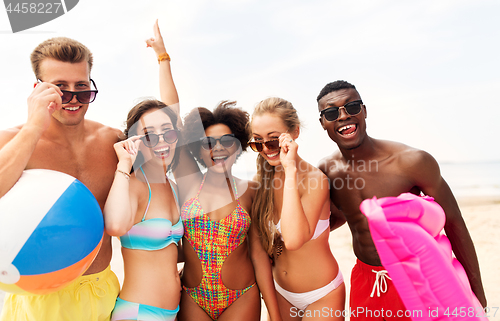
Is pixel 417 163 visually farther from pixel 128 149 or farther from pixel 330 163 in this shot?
pixel 128 149

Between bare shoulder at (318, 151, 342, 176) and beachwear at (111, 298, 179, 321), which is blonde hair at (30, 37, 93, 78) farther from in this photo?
bare shoulder at (318, 151, 342, 176)

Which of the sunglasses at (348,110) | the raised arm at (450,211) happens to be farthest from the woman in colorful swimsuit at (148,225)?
the raised arm at (450,211)

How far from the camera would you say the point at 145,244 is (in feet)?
9.21

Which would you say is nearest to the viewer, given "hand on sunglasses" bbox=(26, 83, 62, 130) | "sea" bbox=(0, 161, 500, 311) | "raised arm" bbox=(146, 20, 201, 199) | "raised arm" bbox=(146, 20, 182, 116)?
"hand on sunglasses" bbox=(26, 83, 62, 130)

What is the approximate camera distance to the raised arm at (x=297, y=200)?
2734mm

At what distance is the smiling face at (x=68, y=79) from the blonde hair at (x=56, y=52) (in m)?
0.04

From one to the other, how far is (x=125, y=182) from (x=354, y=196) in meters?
2.31

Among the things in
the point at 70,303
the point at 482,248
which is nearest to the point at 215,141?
the point at 70,303

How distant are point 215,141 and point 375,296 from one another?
2333mm

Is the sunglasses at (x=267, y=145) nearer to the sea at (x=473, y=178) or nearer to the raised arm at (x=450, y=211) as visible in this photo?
the raised arm at (x=450, y=211)

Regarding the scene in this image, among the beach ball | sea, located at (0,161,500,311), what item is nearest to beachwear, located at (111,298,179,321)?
the beach ball

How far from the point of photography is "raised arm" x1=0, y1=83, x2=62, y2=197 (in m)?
2.07

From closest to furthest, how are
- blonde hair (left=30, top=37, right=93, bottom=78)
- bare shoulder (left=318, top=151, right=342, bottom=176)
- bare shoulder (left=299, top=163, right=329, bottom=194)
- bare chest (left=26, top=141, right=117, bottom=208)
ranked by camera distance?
blonde hair (left=30, top=37, right=93, bottom=78), bare chest (left=26, top=141, right=117, bottom=208), bare shoulder (left=299, top=163, right=329, bottom=194), bare shoulder (left=318, top=151, right=342, bottom=176)

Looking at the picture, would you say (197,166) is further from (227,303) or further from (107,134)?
(227,303)
